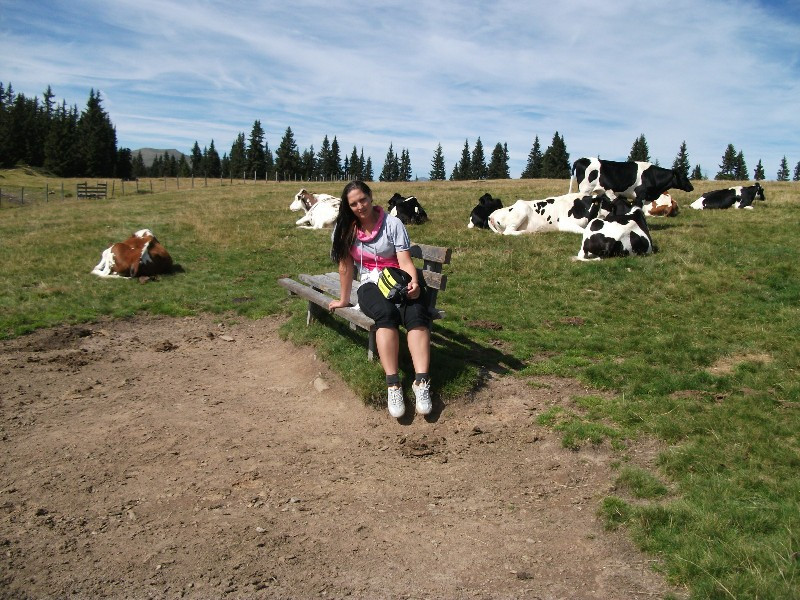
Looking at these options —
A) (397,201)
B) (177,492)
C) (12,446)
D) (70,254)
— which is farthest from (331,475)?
(397,201)

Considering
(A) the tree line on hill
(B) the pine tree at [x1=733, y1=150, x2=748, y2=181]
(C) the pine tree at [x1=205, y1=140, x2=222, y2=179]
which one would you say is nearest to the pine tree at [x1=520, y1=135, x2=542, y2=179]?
(A) the tree line on hill

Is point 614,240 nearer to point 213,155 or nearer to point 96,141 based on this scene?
point 96,141

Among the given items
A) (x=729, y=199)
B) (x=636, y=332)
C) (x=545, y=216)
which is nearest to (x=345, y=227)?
(x=636, y=332)

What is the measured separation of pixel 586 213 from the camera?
15.4 meters

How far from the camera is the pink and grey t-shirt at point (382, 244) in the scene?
20.0ft

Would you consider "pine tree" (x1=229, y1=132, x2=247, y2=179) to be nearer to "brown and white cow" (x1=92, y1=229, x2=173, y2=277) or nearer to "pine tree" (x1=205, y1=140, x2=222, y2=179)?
"pine tree" (x1=205, y1=140, x2=222, y2=179)

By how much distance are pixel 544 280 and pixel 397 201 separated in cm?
930

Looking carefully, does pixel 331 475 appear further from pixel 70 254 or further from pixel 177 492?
pixel 70 254

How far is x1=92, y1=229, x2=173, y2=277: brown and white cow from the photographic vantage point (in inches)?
479

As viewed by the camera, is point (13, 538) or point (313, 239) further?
point (313, 239)

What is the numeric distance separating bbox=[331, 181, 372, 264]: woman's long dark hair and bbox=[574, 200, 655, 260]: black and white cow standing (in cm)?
737

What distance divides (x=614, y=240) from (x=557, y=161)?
87898 mm

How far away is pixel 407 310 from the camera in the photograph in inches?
226

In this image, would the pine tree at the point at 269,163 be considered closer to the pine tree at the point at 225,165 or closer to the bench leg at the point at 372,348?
the pine tree at the point at 225,165
